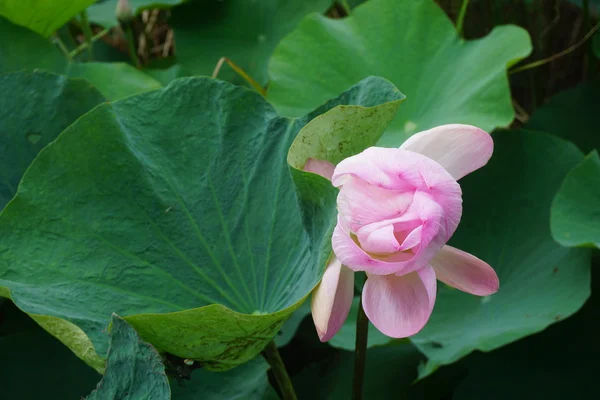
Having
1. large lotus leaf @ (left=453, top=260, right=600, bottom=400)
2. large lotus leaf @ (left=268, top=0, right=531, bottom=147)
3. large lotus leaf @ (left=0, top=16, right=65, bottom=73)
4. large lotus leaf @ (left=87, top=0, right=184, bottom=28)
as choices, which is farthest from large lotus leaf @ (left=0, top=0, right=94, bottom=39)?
large lotus leaf @ (left=453, top=260, right=600, bottom=400)

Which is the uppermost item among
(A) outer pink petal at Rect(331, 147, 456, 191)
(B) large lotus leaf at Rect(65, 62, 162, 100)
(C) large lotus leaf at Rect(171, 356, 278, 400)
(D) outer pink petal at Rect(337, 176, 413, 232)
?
(A) outer pink petal at Rect(331, 147, 456, 191)

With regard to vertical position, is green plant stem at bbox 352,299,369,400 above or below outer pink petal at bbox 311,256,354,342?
below

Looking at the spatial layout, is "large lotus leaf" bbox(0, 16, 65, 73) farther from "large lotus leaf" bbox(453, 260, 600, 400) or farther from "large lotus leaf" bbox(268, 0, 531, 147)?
"large lotus leaf" bbox(453, 260, 600, 400)

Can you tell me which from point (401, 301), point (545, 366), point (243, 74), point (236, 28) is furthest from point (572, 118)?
point (401, 301)

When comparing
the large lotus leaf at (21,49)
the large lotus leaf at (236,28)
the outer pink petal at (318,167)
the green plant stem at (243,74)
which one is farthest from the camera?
the large lotus leaf at (236,28)

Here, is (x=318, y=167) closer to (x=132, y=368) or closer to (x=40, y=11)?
(x=132, y=368)

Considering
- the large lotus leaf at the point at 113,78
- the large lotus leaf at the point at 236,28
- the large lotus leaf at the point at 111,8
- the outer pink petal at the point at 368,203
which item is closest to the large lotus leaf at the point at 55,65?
the large lotus leaf at the point at 113,78

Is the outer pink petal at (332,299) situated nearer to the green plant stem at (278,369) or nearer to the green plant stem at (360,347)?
the green plant stem at (360,347)
